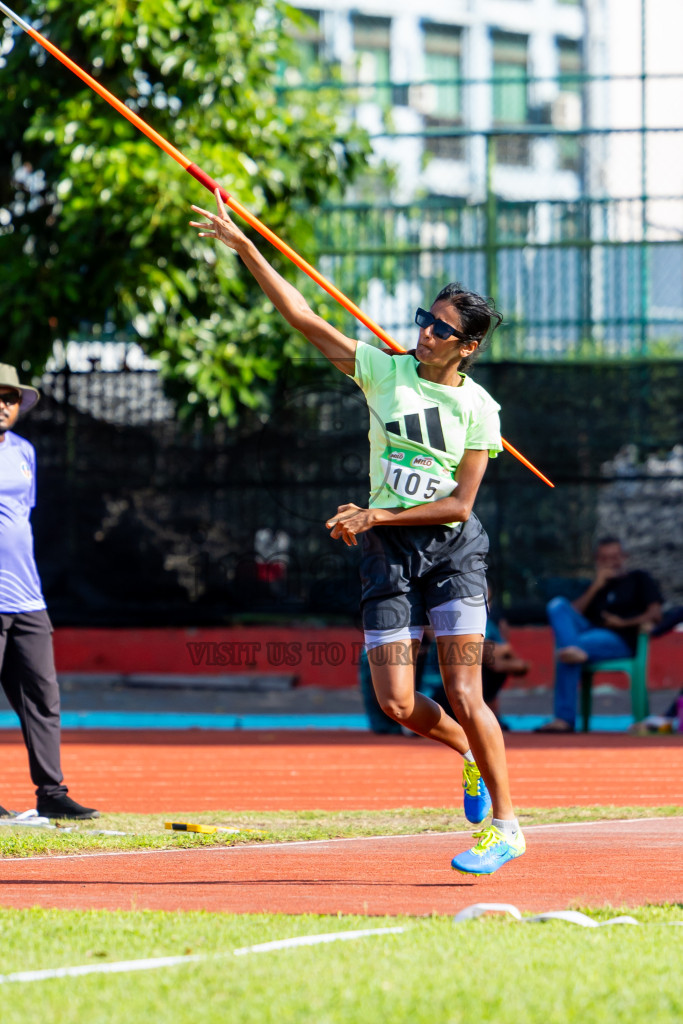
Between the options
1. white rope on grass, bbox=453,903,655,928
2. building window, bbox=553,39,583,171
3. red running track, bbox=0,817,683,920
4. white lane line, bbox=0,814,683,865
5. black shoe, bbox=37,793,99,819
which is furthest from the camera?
building window, bbox=553,39,583,171

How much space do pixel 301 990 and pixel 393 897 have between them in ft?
5.10

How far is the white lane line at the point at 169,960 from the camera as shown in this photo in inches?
153

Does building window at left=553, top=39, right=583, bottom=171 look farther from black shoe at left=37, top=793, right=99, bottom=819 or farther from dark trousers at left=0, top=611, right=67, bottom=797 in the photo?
black shoe at left=37, top=793, right=99, bottom=819

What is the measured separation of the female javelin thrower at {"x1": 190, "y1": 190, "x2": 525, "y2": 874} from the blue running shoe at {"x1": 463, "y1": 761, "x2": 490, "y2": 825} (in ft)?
0.76

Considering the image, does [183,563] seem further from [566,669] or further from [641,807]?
[641,807]

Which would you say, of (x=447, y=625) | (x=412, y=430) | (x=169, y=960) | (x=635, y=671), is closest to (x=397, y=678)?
(x=447, y=625)

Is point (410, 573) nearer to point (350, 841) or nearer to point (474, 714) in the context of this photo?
point (474, 714)

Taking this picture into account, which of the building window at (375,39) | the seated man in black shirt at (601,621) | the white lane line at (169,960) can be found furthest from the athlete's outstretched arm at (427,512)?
the building window at (375,39)

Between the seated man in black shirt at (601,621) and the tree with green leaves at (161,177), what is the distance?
3696 mm

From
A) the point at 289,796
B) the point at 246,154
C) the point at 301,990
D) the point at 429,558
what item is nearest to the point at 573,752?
the point at 289,796

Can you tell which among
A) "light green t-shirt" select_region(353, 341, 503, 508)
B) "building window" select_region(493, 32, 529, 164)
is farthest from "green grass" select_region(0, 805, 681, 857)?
"building window" select_region(493, 32, 529, 164)

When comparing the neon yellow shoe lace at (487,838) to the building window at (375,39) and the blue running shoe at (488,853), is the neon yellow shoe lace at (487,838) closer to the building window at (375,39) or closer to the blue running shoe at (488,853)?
the blue running shoe at (488,853)

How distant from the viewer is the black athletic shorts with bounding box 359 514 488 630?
5715 millimetres

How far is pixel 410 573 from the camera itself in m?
5.73
